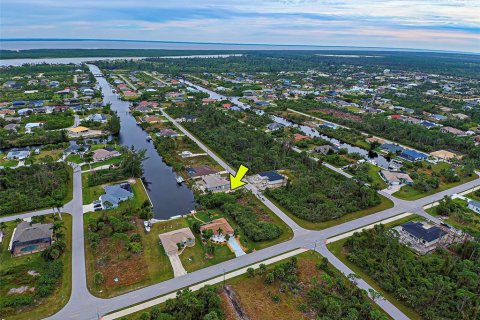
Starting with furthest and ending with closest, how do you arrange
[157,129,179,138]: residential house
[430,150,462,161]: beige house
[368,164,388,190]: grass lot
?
[157,129,179,138]: residential house → [430,150,462,161]: beige house → [368,164,388,190]: grass lot

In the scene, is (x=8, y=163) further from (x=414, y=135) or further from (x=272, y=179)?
(x=414, y=135)

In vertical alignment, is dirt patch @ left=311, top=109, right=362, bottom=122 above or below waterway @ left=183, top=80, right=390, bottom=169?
above

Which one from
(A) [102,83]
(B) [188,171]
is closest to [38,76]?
(A) [102,83]

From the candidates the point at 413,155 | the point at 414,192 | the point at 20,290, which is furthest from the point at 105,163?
the point at 413,155

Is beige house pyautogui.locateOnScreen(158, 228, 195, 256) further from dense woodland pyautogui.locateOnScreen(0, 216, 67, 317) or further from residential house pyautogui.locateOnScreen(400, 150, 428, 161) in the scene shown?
residential house pyautogui.locateOnScreen(400, 150, 428, 161)

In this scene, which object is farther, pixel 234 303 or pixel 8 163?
pixel 8 163

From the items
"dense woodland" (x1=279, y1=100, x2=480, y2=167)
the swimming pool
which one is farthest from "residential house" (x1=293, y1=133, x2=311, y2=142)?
the swimming pool

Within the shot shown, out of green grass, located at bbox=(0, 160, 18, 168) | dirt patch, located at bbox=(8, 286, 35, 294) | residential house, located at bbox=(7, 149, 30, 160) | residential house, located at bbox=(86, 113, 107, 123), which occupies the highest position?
residential house, located at bbox=(86, 113, 107, 123)

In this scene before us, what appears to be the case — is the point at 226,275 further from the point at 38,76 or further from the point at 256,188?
the point at 38,76
